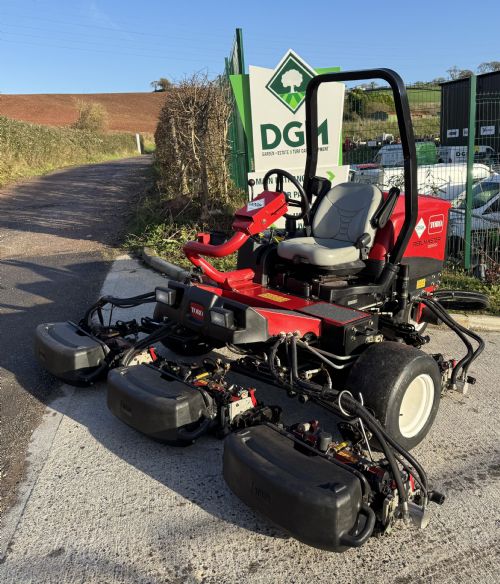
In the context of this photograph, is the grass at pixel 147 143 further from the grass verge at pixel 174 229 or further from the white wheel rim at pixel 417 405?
the white wheel rim at pixel 417 405

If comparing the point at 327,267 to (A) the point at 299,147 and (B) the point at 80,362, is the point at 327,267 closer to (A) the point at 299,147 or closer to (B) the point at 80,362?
(B) the point at 80,362

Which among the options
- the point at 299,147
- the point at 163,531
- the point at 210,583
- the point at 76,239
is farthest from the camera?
the point at 76,239

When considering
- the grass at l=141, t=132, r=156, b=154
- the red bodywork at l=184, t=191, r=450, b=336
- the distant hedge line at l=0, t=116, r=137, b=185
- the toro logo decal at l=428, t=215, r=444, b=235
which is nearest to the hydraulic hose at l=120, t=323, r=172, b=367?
the red bodywork at l=184, t=191, r=450, b=336

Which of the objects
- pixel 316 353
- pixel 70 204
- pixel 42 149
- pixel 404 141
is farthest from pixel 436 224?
pixel 42 149

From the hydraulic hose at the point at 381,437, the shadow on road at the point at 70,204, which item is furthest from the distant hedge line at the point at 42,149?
the hydraulic hose at the point at 381,437

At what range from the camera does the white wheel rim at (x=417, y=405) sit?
11.0 ft

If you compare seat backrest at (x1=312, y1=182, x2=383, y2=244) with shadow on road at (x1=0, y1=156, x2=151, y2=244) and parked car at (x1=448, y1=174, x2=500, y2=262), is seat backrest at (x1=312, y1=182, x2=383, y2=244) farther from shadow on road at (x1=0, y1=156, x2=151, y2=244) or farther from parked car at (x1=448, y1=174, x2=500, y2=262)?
shadow on road at (x1=0, y1=156, x2=151, y2=244)

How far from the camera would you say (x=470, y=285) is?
21.4 feet

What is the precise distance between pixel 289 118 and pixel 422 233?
4.19 meters

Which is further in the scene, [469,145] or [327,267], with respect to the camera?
[469,145]

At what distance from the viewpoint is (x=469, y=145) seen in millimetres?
6590

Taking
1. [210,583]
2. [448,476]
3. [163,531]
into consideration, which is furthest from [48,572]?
[448,476]

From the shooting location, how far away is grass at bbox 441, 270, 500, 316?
6.21 meters

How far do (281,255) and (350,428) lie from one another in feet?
4.89
